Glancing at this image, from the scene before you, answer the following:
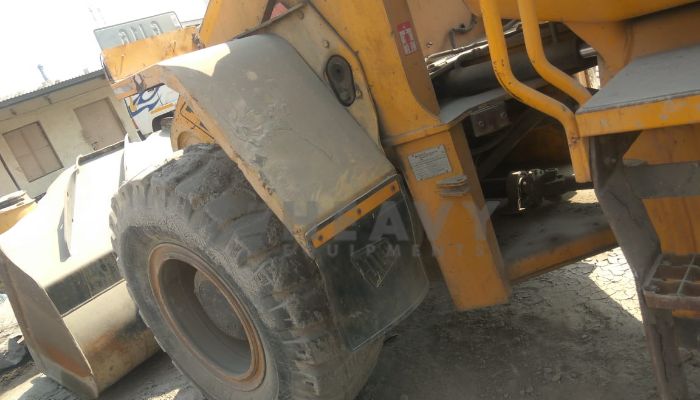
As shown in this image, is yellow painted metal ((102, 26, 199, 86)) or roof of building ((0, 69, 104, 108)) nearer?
yellow painted metal ((102, 26, 199, 86))

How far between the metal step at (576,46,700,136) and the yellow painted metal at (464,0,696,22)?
167mm

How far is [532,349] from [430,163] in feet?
3.99

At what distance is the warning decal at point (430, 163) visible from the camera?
1.96m

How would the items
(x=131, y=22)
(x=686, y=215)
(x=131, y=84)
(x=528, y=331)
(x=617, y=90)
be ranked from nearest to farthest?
(x=617, y=90)
(x=686, y=215)
(x=131, y=84)
(x=528, y=331)
(x=131, y=22)

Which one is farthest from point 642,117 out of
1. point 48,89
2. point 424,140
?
point 48,89

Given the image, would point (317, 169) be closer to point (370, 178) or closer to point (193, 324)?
point (370, 178)

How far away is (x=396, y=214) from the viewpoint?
1979mm

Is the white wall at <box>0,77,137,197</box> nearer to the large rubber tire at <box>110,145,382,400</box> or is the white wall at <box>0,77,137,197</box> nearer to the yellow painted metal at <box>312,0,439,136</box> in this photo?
the large rubber tire at <box>110,145,382,400</box>

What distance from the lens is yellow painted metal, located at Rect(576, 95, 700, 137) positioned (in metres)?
1.14

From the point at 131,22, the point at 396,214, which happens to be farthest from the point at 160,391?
the point at 131,22

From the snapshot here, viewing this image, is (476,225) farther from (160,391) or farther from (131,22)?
(131,22)

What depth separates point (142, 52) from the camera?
280 inches

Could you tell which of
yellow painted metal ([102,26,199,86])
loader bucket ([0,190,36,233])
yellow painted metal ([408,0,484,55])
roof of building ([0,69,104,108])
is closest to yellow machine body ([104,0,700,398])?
yellow painted metal ([408,0,484,55])

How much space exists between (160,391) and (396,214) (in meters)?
2.25
